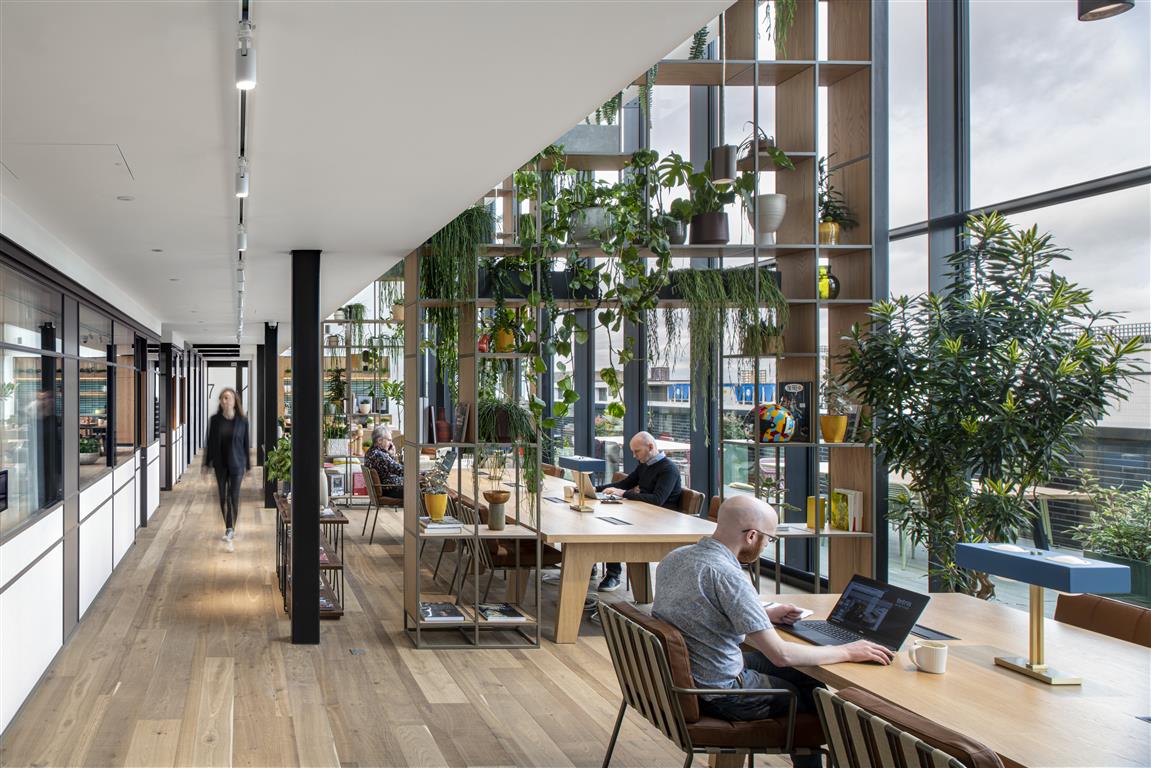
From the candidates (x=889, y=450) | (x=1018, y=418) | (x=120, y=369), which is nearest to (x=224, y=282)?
(x=120, y=369)

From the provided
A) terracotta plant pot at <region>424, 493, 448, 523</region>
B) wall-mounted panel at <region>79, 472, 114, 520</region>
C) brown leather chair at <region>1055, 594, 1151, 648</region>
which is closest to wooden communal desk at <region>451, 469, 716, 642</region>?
terracotta plant pot at <region>424, 493, 448, 523</region>

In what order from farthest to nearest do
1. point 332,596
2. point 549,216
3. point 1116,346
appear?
point 332,596, point 549,216, point 1116,346

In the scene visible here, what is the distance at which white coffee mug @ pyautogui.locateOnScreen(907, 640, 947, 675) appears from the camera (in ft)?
10.1

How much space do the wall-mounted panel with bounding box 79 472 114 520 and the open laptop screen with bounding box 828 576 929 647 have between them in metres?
5.47

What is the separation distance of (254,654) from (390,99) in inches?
163

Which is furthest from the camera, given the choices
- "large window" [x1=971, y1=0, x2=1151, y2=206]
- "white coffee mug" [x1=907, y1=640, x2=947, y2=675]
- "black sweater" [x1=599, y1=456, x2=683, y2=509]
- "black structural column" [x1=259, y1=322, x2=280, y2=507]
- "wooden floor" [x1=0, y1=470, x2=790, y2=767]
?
"black structural column" [x1=259, y1=322, x2=280, y2=507]

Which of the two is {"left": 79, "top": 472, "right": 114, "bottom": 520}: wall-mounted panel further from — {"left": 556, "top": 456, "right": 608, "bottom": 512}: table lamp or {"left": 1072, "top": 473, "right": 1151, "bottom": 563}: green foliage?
{"left": 1072, "top": 473, "right": 1151, "bottom": 563}: green foliage

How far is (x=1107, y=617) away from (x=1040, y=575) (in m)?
1.11

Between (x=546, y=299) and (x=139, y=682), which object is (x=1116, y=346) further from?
(x=139, y=682)

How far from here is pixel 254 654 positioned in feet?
19.5

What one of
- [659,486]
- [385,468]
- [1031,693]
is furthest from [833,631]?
[385,468]

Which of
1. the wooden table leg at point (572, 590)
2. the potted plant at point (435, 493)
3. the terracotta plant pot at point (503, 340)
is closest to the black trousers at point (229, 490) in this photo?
the potted plant at point (435, 493)

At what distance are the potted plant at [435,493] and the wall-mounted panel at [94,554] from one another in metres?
2.47

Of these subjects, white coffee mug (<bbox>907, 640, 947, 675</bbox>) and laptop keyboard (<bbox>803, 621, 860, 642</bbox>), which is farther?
laptop keyboard (<bbox>803, 621, 860, 642</bbox>)
